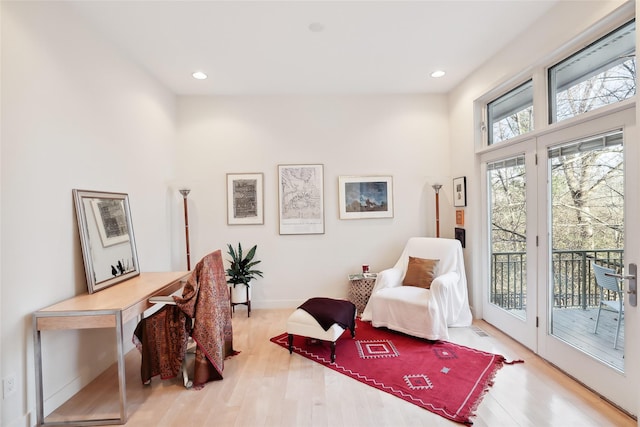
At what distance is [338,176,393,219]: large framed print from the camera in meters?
4.11

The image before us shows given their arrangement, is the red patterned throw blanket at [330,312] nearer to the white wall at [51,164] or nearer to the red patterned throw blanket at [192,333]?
the red patterned throw blanket at [192,333]

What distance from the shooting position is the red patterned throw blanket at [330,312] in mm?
2654

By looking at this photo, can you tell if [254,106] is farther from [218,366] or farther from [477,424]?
[477,424]

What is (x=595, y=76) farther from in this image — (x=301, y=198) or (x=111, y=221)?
(x=111, y=221)

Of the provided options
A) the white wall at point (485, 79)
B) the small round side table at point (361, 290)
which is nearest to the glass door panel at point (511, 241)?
the white wall at point (485, 79)

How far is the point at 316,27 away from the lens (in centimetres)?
260

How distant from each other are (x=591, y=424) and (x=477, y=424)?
0.69 meters

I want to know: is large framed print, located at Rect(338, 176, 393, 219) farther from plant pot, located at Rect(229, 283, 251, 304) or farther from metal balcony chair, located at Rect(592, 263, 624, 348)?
metal balcony chair, located at Rect(592, 263, 624, 348)

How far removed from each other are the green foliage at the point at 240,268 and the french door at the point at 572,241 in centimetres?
291

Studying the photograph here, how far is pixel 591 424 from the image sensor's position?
1.84 metres

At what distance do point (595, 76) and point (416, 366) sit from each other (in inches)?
102

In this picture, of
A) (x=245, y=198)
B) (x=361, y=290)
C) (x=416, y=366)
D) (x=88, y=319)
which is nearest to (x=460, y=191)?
(x=361, y=290)

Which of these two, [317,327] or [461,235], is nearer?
[317,327]

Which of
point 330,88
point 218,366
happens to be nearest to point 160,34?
point 330,88
